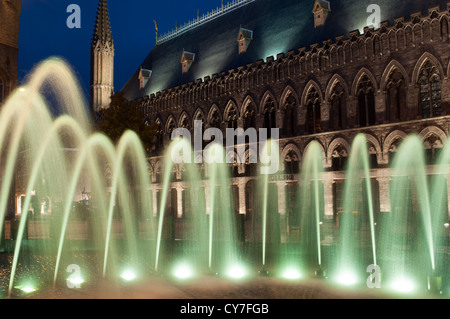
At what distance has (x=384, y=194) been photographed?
1090 inches

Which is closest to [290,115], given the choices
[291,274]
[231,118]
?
[231,118]

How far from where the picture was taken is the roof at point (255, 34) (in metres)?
32.0

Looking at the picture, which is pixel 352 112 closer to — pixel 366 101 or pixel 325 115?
pixel 366 101

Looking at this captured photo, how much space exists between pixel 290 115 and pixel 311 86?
8.90 ft

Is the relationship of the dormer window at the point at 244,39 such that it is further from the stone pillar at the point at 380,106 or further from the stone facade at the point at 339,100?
the stone pillar at the point at 380,106

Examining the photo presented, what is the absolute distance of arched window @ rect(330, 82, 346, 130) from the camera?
3072 cm

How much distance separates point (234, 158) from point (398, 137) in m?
13.6

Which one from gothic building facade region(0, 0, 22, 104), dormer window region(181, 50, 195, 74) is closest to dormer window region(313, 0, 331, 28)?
dormer window region(181, 50, 195, 74)

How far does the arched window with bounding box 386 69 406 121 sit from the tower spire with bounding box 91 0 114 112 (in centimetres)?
3052

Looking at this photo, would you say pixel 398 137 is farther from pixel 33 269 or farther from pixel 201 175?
pixel 33 269

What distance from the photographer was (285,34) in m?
36.8

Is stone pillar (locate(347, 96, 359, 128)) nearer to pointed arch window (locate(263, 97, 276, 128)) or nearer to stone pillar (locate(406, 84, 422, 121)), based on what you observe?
stone pillar (locate(406, 84, 422, 121))

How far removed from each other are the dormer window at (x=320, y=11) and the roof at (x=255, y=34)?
37cm
